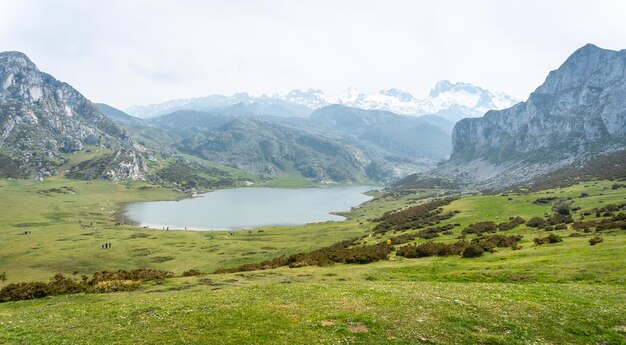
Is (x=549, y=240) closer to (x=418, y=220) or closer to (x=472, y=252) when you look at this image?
(x=472, y=252)

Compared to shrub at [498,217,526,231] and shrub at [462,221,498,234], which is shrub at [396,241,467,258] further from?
shrub at [498,217,526,231]

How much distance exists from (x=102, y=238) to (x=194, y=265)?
70933 millimetres

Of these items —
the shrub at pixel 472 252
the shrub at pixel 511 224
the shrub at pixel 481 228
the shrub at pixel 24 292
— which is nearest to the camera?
the shrub at pixel 24 292

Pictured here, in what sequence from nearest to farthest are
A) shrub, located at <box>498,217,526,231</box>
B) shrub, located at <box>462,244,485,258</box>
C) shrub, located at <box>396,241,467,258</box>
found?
shrub, located at <box>462,244,485,258</box>
shrub, located at <box>396,241,467,258</box>
shrub, located at <box>498,217,526,231</box>

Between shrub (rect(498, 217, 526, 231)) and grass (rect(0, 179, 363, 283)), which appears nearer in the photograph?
shrub (rect(498, 217, 526, 231))

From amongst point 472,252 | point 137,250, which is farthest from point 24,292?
point 137,250

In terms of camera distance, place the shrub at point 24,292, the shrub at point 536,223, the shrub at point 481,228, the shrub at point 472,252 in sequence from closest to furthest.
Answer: the shrub at point 24,292
the shrub at point 472,252
the shrub at point 536,223
the shrub at point 481,228

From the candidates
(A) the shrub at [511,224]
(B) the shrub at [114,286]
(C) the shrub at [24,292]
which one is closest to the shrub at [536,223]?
(A) the shrub at [511,224]

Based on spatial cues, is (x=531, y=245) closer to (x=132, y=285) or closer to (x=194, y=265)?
(x=132, y=285)

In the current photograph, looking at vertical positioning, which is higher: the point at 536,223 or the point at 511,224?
the point at 536,223

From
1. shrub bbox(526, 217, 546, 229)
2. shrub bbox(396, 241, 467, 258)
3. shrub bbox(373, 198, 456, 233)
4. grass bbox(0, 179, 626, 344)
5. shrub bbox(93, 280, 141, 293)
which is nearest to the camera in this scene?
grass bbox(0, 179, 626, 344)

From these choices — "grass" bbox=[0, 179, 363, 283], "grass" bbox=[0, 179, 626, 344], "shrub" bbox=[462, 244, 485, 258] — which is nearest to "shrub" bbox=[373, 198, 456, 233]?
"grass" bbox=[0, 179, 363, 283]

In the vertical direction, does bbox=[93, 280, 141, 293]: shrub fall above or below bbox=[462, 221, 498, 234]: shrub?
below

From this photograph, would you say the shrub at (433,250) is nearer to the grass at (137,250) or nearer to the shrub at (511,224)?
the shrub at (511,224)
